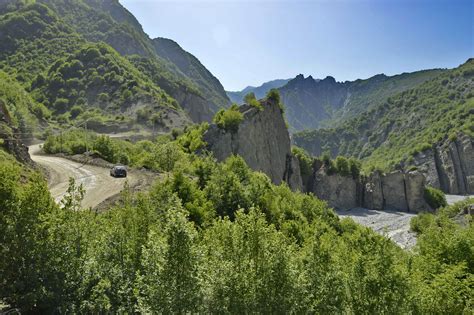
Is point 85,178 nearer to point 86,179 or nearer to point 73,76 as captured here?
point 86,179

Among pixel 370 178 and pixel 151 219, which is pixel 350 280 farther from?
pixel 370 178

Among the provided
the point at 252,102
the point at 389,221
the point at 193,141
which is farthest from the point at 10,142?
the point at 389,221

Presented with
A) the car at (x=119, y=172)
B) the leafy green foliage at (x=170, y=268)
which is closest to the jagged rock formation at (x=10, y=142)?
the car at (x=119, y=172)

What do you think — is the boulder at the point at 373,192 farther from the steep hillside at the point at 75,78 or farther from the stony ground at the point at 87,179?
the stony ground at the point at 87,179

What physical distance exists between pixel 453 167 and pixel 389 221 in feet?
224

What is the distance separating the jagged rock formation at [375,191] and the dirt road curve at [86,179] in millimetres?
91262

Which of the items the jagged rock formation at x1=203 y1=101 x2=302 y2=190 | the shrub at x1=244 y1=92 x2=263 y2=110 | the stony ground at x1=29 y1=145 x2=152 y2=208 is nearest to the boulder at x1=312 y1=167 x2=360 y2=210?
the jagged rock formation at x1=203 y1=101 x2=302 y2=190

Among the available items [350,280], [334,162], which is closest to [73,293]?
[350,280]

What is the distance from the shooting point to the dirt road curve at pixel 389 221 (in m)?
83.6

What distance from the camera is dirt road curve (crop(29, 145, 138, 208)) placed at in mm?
34412

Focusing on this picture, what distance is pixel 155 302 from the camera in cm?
1149

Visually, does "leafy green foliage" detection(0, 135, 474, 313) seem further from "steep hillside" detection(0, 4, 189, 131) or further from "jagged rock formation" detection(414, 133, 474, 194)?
"jagged rock formation" detection(414, 133, 474, 194)

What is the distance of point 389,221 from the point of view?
353 feet

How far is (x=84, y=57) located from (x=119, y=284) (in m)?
117
